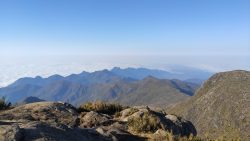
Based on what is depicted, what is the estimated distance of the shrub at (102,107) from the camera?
21017mm

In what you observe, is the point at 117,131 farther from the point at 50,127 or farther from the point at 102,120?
the point at 50,127

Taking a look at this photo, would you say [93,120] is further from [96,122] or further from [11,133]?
[11,133]

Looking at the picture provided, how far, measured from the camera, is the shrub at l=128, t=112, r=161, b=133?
16.1 m

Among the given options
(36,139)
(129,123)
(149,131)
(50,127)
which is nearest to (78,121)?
(129,123)

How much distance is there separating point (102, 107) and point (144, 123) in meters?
5.66

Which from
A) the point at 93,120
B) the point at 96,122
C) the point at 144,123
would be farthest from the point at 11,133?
the point at 93,120

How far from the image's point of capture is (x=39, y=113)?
57.1ft

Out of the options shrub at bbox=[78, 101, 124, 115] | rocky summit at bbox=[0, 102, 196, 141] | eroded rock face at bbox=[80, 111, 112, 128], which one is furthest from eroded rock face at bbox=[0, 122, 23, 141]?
shrub at bbox=[78, 101, 124, 115]

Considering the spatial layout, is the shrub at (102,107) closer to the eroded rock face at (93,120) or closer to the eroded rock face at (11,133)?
the eroded rock face at (93,120)

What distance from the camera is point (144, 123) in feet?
53.1

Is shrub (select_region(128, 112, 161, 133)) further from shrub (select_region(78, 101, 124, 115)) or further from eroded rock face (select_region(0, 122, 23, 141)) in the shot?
eroded rock face (select_region(0, 122, 23, 141))

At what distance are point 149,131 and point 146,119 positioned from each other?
3.28ft

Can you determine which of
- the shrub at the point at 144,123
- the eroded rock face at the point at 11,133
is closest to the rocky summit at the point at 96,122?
the shrub at the point at 144,123

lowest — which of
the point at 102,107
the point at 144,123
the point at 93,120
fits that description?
the point at 102,107
